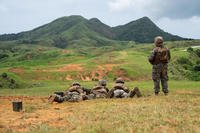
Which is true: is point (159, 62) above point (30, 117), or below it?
above

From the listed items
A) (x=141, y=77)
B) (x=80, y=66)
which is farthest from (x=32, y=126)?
(x=80, y=66)

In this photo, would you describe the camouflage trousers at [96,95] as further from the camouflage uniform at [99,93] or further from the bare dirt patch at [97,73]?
the bare dirt patch at [97,73]

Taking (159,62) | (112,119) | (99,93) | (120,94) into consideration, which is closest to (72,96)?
(99,93)

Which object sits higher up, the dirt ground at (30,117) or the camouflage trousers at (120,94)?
the camouflage trousers at (120,94)

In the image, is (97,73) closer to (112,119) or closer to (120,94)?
(120,94)

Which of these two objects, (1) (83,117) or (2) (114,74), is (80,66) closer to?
(2) (114,74)

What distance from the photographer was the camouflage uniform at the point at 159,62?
2581 cm

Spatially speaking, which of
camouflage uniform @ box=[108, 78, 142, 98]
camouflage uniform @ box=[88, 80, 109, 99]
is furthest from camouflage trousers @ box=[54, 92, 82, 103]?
camouflage uniform @ box=[108, 78, 142, 98]

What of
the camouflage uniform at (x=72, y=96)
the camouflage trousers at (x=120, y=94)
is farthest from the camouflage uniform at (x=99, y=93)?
the camouflage trousers at (x=120, y=94)

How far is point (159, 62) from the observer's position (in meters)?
26.1

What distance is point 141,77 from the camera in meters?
55.8

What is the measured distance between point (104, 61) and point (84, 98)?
42.3 m

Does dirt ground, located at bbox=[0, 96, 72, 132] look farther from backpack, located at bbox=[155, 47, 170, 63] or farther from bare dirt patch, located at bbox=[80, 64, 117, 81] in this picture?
bare dirt patch, located at bbox=[80, 64, 117, 81]

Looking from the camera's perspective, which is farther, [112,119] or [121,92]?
[121,92]
